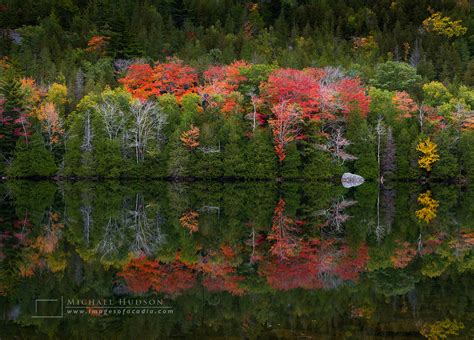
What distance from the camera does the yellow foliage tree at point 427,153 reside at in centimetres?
6900

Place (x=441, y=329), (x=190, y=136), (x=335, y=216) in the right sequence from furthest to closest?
(x=190, y=136)
(x=335, y=216)
(x=441, y=329)

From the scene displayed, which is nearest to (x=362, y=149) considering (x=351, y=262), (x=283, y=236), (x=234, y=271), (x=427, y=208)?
(x=427, y=208)

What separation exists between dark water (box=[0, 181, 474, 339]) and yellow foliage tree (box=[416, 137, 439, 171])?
90.8 feet

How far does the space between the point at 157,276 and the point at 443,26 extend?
112 m

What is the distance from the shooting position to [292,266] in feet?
72.1

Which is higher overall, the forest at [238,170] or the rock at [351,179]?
the forest at [238,170]

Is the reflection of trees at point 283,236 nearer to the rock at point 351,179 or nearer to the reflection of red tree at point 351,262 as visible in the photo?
the reflection of red tree at point 351,262

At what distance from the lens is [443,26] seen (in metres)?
121

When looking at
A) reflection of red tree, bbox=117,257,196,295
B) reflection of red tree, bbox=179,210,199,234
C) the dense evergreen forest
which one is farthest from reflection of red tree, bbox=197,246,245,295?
the dense evergreen forest

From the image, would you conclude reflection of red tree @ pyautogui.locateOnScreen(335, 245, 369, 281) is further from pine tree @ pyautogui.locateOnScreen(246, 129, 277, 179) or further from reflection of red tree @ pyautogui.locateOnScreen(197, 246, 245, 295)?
pine tree @ pyautogui.locateOnScreen(246, 129, 277, 179)

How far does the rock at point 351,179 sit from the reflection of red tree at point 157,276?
46296 mm

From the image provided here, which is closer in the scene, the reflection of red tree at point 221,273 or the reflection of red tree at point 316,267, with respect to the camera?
the reflection of red tree at point 221,273

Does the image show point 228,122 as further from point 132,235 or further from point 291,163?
point 132,235

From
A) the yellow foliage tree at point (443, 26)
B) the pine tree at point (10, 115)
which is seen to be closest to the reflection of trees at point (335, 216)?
the pine tree at point (10, 115)
